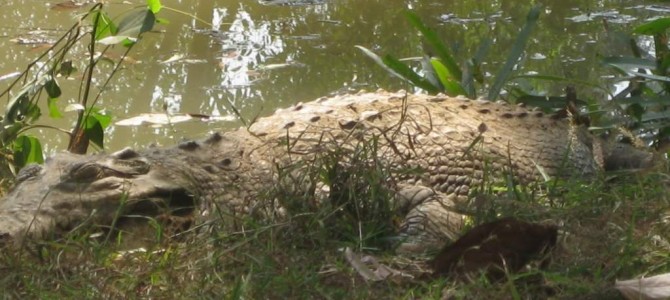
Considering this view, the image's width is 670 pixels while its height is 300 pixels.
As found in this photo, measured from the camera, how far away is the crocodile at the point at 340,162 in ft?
11.9

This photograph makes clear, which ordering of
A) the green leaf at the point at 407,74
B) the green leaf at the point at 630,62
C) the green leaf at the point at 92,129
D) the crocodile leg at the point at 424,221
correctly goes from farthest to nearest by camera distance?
1. the green leaf at the point at 407,74
2. the green leaf at the point at 92,129
3. the green leaf at the point at 630,62
4. the crocodile leg at the point at 424,221

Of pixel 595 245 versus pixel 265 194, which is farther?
pixel 265 194

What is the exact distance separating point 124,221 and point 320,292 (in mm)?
1180

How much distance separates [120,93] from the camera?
7.00 metres

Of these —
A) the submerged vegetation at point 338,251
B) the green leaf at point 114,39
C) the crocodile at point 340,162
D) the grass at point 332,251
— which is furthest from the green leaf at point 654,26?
the green leaf at point 114,39

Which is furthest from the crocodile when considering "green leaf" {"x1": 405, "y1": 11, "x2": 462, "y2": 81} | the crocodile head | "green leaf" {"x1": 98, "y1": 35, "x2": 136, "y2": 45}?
"green leaf" {"x1": 405, "y1": 11, "x2": 462, "y2": 81}

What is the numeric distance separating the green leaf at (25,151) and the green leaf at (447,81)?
2036mm

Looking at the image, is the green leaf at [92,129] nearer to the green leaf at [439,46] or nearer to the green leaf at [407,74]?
the green leaf at [407,74]

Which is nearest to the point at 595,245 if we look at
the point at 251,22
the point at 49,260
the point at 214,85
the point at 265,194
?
the point at 265,194

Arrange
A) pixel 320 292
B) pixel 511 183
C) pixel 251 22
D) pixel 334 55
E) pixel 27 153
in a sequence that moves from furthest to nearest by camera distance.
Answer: pixel 251 22 → pixel 334 55 → pixel 27 153 → pixel 511 183 → pixel 320 292

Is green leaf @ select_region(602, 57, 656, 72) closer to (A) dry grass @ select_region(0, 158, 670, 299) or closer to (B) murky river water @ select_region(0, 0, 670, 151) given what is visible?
(B) murky river water @ select_region(0, 0, 670, 151)

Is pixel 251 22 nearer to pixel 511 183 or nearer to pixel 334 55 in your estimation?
pixel 334 55

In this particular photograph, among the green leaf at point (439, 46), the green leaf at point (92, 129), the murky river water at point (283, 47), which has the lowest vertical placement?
the murky river water at point (283, 47)

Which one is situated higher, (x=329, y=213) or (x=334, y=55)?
(x=329, y=213)
